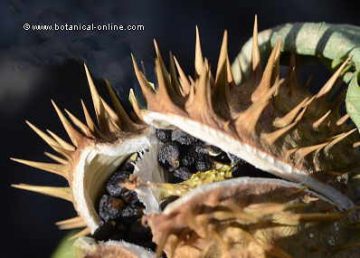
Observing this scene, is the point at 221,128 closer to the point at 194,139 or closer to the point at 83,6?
the point at 194,139

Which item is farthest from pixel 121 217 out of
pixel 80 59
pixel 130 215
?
pixel 80 59

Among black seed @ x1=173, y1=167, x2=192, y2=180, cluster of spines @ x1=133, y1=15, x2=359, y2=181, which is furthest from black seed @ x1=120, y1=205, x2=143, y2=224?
cluster of spines @ x1=133, y1=15, x2=359, y2=181

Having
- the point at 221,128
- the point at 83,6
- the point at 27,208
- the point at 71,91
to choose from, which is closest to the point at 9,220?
the point at 27,208

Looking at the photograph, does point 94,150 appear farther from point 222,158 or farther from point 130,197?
point 222,158

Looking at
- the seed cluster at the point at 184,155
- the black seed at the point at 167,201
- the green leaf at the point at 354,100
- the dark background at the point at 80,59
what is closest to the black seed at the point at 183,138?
the seed cluster at the point at 184,155

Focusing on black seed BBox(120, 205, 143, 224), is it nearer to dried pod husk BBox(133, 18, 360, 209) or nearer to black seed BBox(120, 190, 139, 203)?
black seed BBox(120, 190, 139, 203)

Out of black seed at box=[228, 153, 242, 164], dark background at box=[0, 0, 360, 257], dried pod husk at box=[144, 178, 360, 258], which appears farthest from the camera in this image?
dark background at box=[0, 0, 360, 257]
